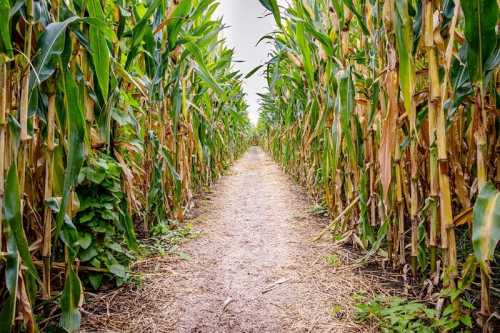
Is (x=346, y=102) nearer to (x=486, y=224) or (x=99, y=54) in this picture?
(x=486, y=224)

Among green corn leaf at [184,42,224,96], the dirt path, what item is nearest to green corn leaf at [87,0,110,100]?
green corn leaf at [184,42,224,96]

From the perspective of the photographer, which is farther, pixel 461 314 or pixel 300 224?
pixel 300 224

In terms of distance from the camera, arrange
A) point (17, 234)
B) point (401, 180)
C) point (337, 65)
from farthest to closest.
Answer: point (337, 65) < point (401, 180) < point (17, 234)

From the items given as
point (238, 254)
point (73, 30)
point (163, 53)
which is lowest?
point (238, 254)

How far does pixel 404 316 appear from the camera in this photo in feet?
3.22

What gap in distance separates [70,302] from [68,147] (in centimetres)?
42

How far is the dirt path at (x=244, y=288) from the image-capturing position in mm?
1077

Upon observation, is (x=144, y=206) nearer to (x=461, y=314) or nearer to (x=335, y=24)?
(x=335, y=24)

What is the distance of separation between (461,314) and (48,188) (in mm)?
1174

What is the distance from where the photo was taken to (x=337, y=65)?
161 cm

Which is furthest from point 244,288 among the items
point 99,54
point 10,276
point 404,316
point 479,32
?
point 479,32

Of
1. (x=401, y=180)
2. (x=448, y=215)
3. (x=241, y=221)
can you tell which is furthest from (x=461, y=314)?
(x=241, y=221)

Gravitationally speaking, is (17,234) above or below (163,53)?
below

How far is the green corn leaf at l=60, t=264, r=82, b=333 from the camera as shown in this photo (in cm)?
86
